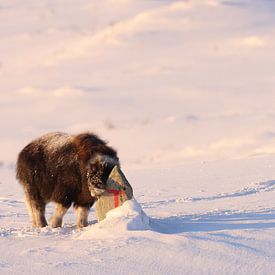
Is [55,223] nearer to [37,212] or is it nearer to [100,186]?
[37,212]

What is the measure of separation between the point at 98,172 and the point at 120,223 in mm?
1017

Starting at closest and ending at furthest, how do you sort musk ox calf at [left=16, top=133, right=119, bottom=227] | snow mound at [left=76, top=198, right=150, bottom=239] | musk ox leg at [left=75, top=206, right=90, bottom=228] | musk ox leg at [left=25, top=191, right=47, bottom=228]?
snow mound at [left=76, top=198, right=150, bottom=239]
musk ox calf at [left=16, top=133, right=119, bottom=227]
musk ox leg at [left=75, top=206, right=90, bottom=228]
musk ox leg at [left=25, top=191, right=47, bottom=228]

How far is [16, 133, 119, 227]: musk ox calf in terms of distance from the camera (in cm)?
743

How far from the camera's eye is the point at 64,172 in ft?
25.0

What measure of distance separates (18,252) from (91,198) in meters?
1.64

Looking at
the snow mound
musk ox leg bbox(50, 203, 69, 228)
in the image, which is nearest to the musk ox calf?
musk ox leg bbox(50, 203, 69, 228)

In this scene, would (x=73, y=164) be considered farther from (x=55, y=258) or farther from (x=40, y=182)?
(x=55, y=258)

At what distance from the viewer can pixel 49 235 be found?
22.5ft

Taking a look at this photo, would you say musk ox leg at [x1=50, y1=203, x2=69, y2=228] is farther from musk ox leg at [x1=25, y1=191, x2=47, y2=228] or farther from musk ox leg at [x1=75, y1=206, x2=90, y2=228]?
musk ox leg at [x1=25, y1=191, x2=47, y2=228]

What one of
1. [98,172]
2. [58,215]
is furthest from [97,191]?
[58,215]

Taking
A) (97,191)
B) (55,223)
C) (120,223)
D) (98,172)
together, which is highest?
(98,172)

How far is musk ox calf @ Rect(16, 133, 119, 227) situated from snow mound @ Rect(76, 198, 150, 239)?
0.55 metres

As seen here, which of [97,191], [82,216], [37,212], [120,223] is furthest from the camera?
[37,212]

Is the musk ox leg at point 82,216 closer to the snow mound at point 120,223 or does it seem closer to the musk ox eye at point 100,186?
the musk ox eye at point 100,186
